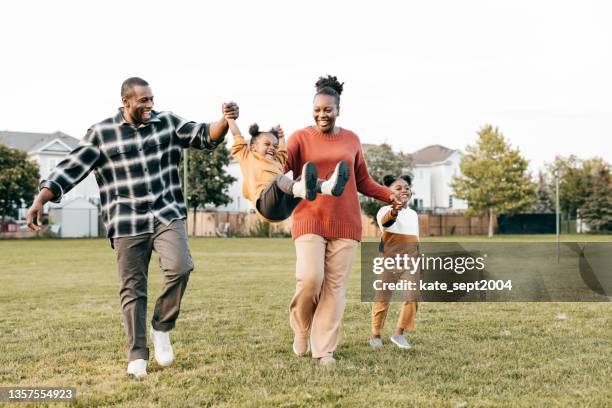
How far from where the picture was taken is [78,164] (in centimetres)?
533

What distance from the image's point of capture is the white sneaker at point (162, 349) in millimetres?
5566

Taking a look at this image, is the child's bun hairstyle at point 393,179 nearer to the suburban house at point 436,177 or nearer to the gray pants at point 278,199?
the gray pants at point 278,199

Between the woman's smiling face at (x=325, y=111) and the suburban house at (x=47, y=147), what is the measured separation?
204 ft

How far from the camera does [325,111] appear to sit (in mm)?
5699

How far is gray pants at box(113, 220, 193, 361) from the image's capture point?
5.38 meters

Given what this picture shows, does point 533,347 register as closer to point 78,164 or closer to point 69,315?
point 78,164

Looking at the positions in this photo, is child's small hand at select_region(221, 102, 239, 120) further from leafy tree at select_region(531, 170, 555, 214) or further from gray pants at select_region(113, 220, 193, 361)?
leafy tree at select_region(531, 170, 555, 214)

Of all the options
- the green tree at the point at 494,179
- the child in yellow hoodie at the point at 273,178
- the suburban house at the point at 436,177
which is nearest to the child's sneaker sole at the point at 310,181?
the child in yellow hoodie at the point at 273,178

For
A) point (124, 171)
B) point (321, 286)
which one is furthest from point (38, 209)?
point (321, 286)

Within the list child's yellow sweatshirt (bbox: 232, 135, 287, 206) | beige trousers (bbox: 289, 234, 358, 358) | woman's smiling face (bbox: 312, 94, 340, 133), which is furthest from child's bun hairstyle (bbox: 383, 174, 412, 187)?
child's yellow sweatshirt (bbox: 232, 135, 287, 206)

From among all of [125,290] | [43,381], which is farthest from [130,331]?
[43,381]

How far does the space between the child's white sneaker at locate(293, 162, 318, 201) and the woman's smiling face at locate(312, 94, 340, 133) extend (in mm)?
989

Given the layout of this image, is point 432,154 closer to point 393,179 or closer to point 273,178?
point 393,179

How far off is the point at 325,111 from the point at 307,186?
1.13 metres
